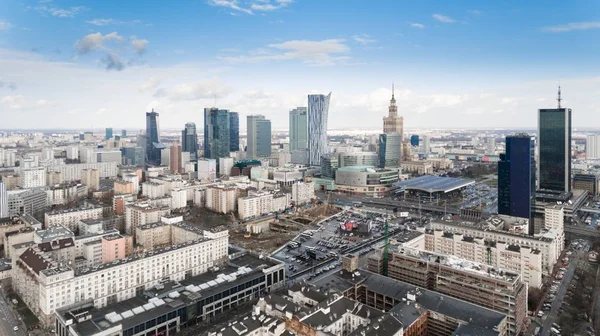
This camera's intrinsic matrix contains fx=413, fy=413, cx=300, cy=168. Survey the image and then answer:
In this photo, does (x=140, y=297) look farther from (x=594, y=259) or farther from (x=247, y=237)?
(x=594, y=259)

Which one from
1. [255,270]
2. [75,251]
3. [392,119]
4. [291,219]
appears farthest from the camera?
[392,119]

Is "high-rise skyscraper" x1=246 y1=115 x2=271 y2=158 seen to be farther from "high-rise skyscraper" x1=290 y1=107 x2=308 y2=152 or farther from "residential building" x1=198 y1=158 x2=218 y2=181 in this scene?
"residential building" x1=198 y1=158 x2=218 y2=181

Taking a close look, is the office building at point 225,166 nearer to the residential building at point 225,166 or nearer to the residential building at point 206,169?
the residential building at point 225,166

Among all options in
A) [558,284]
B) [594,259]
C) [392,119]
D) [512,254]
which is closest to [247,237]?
[512,254]

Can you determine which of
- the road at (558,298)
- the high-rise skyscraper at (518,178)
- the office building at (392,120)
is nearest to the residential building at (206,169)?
the office building at (392,120)

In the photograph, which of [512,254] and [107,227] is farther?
[107,227]

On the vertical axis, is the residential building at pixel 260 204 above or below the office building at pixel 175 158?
below

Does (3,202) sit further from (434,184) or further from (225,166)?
(434,184)
